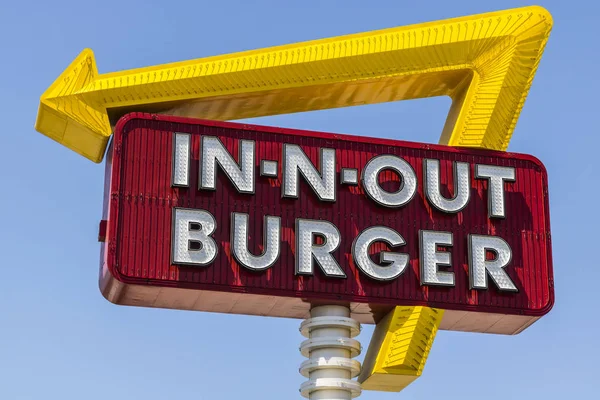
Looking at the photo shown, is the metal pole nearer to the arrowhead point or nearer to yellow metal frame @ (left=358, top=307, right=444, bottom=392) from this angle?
yellow metal frame @ (left=358, top=307, right=444, bottom=392)

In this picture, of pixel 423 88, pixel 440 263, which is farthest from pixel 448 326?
pixel 423 88

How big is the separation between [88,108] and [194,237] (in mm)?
3719

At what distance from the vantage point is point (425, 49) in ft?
90.1

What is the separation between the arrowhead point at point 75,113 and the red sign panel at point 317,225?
2.88 feet

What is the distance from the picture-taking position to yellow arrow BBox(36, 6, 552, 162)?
26.5 meters

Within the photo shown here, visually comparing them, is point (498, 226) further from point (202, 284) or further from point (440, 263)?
point (202, 284)

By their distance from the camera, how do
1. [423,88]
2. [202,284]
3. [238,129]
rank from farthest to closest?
[423,88] → [238,129] → [202,284]

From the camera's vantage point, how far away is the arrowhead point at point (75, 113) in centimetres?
2627

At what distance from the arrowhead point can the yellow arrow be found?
0.02 m

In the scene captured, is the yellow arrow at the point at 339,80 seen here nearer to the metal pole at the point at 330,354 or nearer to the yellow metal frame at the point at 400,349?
the yellow metal frame at the point at 400,349

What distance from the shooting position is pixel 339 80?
2725cm

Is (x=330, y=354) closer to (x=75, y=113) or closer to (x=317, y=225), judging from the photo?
(x=317, y=225)

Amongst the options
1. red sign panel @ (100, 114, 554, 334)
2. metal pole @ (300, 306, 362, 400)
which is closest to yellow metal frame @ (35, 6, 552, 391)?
metal pole @ (300, 306, 362, 400)

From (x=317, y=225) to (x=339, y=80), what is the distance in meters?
3.34
